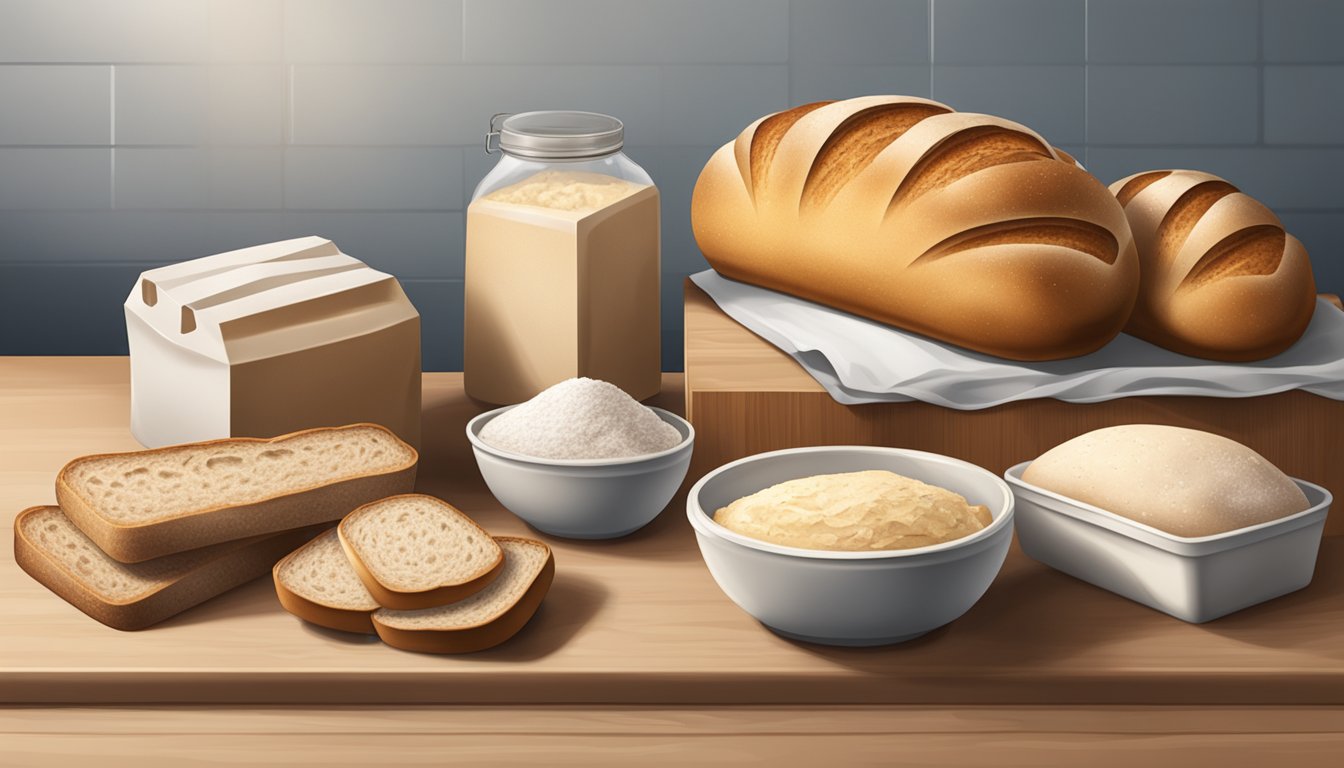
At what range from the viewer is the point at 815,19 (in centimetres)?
150

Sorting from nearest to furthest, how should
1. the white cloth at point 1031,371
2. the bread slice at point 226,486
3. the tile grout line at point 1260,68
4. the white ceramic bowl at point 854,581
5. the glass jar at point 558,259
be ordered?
1. the white ceramic bowl at point 854,581
2. the bread slice at point 226,486
3. the white cloth at point 1031,371
4. the glass jar at point 558,259
5. the tile grout line at point 1260,68

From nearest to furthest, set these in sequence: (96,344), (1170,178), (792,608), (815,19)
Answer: (792,608) < (1170,178) < (815,19) < (96,344)

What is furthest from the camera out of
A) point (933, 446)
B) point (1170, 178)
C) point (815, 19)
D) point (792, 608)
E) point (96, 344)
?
point (96, 344)

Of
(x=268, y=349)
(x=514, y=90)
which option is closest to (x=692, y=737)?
(x=268, y=349)

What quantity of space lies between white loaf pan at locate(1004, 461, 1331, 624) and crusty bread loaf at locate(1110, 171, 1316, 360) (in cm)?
18

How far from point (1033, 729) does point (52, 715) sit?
610 mm

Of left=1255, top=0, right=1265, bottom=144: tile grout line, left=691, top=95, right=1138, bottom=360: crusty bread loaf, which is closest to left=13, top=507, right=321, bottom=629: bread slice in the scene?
left=691, top=95, right=1138, bottom=360: crusty bread loaf

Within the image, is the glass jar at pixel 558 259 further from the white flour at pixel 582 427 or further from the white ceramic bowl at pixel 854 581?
the white ceramic bowl at pixel 854 581

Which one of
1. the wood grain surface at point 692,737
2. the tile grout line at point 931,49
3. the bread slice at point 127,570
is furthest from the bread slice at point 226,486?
the tile grout line at point 931,49

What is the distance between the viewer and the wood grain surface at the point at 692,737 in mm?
736

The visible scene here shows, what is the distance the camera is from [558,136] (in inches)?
44.9

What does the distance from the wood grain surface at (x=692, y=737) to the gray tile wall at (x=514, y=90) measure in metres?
0.92

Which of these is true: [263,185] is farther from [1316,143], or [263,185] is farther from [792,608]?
[1316,143]

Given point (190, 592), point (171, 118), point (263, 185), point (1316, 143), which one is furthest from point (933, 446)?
point (171, 118)
